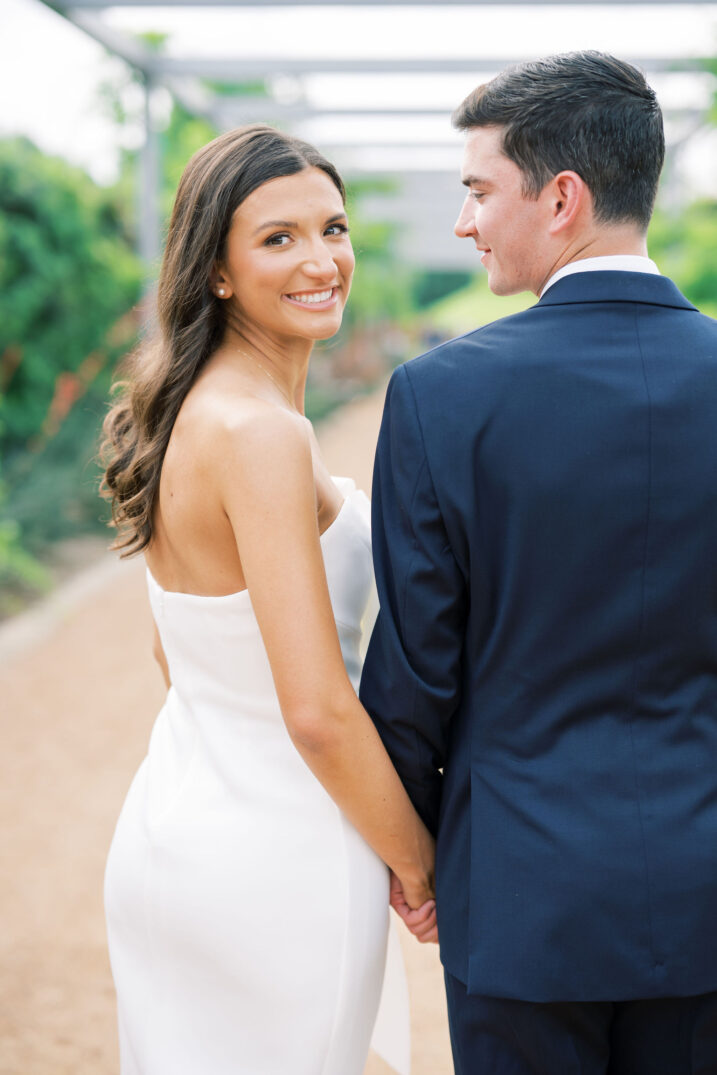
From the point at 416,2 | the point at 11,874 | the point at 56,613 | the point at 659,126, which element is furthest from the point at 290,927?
the point at 416,2

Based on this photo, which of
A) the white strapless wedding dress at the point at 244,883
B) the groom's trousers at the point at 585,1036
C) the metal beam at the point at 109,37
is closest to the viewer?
the groom's trousers at the point at 585,1036

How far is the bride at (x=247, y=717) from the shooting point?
1887 mm

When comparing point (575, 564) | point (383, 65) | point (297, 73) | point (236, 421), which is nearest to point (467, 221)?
point (236, 421)

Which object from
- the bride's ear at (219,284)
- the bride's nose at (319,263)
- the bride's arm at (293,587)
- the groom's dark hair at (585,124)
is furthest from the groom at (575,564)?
the bride's ear at (219,284)

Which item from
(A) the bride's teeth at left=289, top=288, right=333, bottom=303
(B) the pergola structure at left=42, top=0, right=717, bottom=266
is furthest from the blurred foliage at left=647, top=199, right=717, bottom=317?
(A) the bride's teeth at left=289, top=288, right=333, bottom=303

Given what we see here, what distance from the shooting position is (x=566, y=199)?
1.73 metres

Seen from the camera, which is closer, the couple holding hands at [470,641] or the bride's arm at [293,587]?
the couple holding hands at [470,641]

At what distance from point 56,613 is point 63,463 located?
2.21 metres

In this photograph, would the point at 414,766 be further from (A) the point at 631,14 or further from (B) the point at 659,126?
(A) the point at 631,14

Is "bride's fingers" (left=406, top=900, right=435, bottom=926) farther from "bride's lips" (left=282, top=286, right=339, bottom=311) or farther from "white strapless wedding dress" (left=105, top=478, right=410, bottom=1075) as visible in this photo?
"bride's lips" (left=282, top=286, right=339, bottom=311)

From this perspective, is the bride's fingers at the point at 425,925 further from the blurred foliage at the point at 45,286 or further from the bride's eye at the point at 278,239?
the blurred foliage at the point at 45,286

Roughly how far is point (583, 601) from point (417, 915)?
0.72 meters

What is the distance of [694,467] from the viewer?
1.67 meters

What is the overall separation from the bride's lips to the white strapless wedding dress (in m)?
Answer: 0.38
